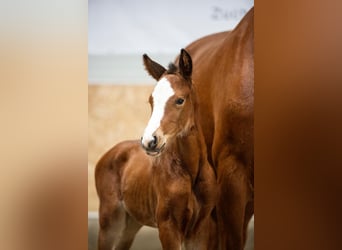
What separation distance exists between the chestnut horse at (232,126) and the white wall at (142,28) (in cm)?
6

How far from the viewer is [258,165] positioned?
167cm

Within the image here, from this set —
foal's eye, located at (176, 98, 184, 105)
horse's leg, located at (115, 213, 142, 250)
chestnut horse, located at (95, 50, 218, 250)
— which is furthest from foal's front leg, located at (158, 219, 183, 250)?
foal's eye, located at (176, 98, 184, 105)

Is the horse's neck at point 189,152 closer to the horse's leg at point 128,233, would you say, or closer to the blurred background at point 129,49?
the blurred background at point 129,49

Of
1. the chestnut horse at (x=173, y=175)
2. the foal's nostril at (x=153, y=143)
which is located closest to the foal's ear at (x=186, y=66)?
the chestnut horse at (x=173, y=175)

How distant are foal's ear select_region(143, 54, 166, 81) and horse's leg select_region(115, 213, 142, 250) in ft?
1.76

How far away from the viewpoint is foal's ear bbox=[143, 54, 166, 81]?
171 centimetres

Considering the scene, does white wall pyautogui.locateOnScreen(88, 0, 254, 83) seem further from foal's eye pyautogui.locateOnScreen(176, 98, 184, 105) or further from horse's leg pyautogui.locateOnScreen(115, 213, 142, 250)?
horse's leg pyautogui.locateOnScreen(115, 213, 142, 250)

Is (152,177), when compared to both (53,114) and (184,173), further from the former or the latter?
(53,114)

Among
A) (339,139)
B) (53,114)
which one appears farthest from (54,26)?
(339,139)

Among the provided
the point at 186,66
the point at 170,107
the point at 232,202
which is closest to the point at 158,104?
the point at 170,107

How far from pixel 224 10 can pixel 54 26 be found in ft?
2.22

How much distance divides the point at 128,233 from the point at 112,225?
7 centimetres

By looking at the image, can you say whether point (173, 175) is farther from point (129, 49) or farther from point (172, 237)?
point (129, 49)

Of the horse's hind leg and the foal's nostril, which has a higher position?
the foal's nostril
